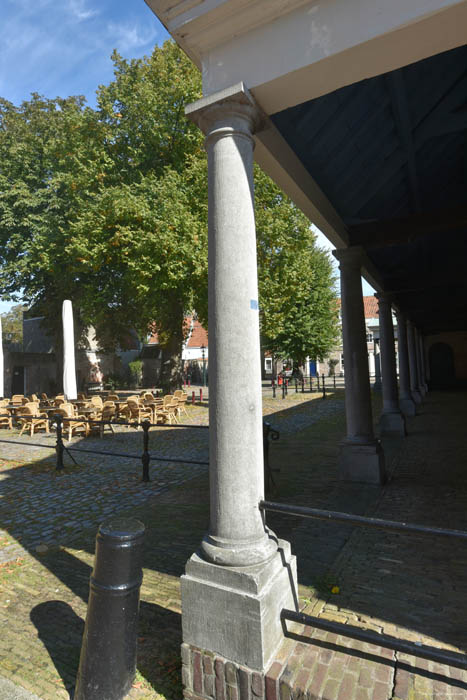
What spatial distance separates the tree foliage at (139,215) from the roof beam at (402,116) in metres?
9.93

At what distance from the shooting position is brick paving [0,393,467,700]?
238 cm

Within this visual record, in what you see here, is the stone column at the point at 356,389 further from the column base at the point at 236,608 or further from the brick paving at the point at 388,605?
the column base at the point at 236,608

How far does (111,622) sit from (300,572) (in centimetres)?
184

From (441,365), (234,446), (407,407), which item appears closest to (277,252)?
(407,407)

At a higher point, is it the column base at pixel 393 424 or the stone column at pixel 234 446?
the stone column at pixel 234 446

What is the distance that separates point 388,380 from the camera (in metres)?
10.8

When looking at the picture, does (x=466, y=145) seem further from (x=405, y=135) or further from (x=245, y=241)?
(x=245, y=241)

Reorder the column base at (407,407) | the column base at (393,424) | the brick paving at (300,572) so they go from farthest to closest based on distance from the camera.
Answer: the column base at (407,407) < the column base at (393,424) < the brick paving at (300,572)

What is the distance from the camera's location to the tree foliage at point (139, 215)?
15555 mm

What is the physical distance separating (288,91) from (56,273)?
19285 millimetres

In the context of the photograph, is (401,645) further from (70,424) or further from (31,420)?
(31,420)

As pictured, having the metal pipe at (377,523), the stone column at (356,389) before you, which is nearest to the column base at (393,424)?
the stone column at (356,389)

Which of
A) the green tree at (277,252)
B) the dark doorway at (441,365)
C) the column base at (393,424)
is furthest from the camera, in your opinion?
the dark doorway at (441,365)

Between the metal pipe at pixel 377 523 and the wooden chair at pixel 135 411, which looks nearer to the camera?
the metal pipe at pixel 377 523
